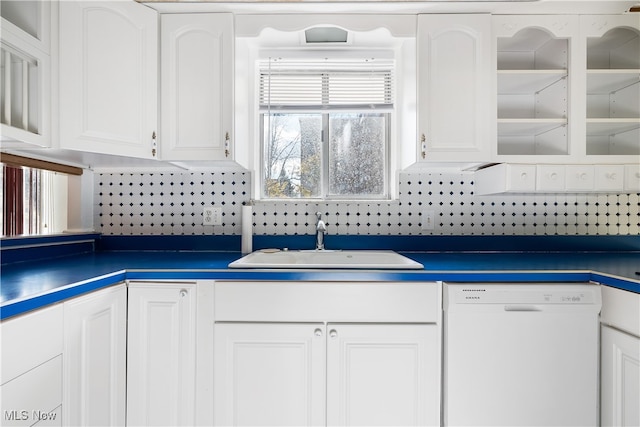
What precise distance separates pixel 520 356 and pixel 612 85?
161 cm

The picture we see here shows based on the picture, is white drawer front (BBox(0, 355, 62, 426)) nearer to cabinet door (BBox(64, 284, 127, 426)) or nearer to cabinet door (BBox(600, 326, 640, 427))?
cabinet door (BBox(64, 284, 127, 426))

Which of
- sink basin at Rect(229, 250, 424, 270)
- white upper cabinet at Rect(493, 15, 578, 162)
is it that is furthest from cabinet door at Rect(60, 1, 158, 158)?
white upper cabinet at Rect(493, 15, 578, 162)

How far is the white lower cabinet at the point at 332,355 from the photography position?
1.47 m

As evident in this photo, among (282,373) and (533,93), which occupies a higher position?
(533,93)

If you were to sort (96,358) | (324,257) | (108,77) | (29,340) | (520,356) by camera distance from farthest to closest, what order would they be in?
1. (324,257)
2. (108,77)
3. (520,356)
4. (96,358)
5. (29,340)

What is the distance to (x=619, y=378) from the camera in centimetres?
140

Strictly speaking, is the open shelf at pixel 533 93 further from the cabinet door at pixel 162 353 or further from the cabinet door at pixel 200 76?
the cabinet door at pixel 162 353

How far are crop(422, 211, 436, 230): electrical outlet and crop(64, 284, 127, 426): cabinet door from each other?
1645 mm

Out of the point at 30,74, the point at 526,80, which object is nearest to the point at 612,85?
the point at 526,80

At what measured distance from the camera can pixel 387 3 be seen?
5.67 feet

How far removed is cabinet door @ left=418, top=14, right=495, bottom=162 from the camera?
5.78 feet

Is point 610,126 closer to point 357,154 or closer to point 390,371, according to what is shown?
point 357,154

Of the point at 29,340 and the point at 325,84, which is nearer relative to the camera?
the point at 29,340

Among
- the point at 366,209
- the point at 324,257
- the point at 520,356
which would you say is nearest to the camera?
the point at 520,356
